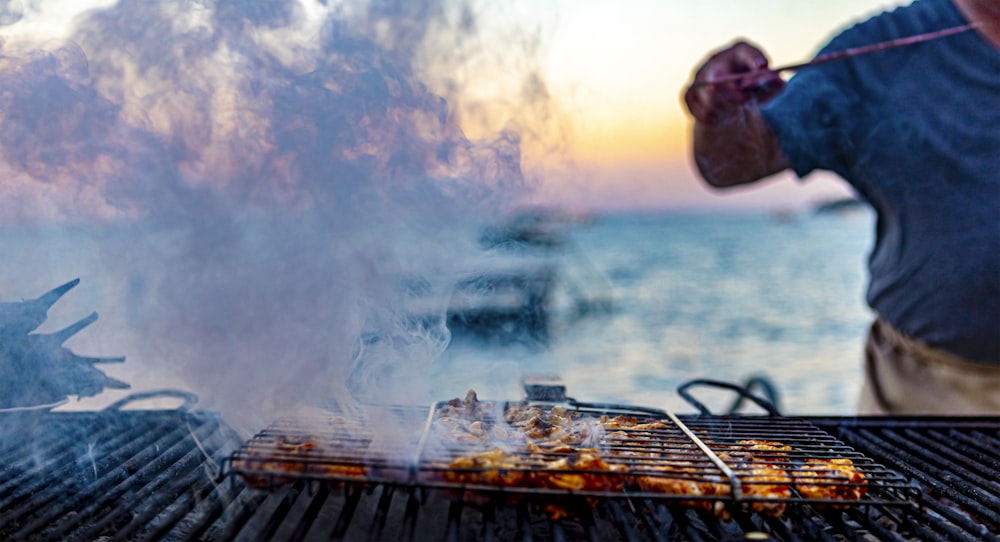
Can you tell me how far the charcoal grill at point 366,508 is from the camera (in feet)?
7.45

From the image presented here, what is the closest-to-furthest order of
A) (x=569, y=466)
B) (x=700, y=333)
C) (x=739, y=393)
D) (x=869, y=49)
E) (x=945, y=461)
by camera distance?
(x=569, y=466)
(x=945, y=461)
(x=739, y=393)
(x=869, y=49)
(x=700, y=333)

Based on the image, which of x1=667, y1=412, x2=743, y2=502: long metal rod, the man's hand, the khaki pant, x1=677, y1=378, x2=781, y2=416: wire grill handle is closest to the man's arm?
the man's hand

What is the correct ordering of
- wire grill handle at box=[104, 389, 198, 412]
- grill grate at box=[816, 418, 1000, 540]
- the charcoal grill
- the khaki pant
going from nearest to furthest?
1. the charcoal grill
2. grill grate at box=[816, 418, 1000, 540]
3. wire grill handle at box=[104, 389, 198, 412]
4. the khaki pant

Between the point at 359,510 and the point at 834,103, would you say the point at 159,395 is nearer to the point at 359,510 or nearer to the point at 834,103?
the point at 359,510

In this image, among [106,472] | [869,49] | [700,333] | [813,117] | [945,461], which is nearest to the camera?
[106,472]

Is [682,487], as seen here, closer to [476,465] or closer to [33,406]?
[476,465]

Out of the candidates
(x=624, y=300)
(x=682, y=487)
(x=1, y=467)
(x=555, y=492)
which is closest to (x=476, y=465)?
(x=555, y=492)

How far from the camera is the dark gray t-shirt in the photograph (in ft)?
12.4

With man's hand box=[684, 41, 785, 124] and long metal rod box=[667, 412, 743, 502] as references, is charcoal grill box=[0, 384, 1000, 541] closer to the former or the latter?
long metal rod box=[667, 412, 743, 502]

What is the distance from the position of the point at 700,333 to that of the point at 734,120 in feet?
93.6

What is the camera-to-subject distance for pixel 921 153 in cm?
390

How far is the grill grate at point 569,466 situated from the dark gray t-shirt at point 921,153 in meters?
1.53

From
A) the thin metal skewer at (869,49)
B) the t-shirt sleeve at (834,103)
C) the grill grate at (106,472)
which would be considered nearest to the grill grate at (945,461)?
the t-shirt sleeve at (834,103)

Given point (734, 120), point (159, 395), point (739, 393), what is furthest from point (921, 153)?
point (159, 395)
